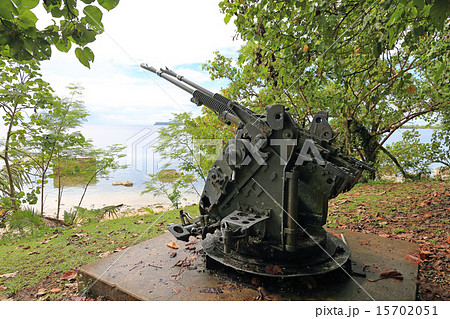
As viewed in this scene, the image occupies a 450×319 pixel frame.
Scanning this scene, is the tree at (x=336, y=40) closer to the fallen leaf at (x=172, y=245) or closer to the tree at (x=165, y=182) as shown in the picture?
the fallen leaf at (x=172, y=245)

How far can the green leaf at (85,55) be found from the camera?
2.02 metres

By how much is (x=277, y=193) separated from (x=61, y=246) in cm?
436

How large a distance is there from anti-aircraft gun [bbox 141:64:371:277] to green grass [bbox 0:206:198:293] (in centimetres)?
210

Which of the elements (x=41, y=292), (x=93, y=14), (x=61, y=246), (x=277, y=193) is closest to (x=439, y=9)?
(x=277, y=193)

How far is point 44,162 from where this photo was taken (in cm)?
740

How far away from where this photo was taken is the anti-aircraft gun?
2791 millimetres

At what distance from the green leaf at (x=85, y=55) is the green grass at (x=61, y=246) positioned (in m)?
3.24

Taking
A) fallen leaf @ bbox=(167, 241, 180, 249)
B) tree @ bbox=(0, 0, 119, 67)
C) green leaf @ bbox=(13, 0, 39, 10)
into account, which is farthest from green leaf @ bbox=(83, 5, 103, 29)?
fallen leaf @ bbox=(167, 241, 180, 249)

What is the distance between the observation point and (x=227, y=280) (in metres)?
3.08

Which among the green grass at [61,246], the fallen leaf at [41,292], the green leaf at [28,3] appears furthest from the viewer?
the green grass at [61,246]

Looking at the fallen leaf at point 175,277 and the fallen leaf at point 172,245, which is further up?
the fallen leaf at point 172,245

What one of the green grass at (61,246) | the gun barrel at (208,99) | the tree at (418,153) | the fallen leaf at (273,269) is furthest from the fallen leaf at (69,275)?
the tree at (418,153)

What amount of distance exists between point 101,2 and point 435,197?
764cm
